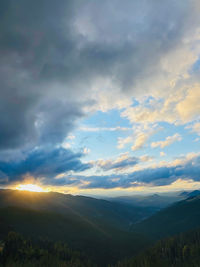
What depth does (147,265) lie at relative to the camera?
93.9 metres

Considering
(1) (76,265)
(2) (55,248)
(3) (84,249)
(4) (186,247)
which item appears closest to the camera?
(1) (76,265)

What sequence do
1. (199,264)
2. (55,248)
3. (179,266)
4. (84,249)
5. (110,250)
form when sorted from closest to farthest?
(199,264) < (179,266) < (55,248) < (84,249) < (110,250)

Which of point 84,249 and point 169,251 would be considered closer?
point 169,251

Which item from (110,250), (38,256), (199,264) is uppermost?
(199,264)

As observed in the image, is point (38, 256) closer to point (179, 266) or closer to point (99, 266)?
point (99, 266)

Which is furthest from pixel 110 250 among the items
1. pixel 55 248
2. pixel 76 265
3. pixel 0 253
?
pixel 0 253

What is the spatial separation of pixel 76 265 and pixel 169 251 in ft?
213

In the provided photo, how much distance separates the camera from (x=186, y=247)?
126062 mm

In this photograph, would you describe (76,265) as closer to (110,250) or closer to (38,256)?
(38,256)

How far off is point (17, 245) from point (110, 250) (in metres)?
119

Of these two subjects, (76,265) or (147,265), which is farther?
(76,265)

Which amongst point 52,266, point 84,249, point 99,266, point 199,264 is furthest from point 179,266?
point 84,249

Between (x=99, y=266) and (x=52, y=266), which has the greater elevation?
(x=52, y=266)

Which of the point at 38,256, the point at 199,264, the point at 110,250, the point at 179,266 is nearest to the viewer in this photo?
the point at 199,264
